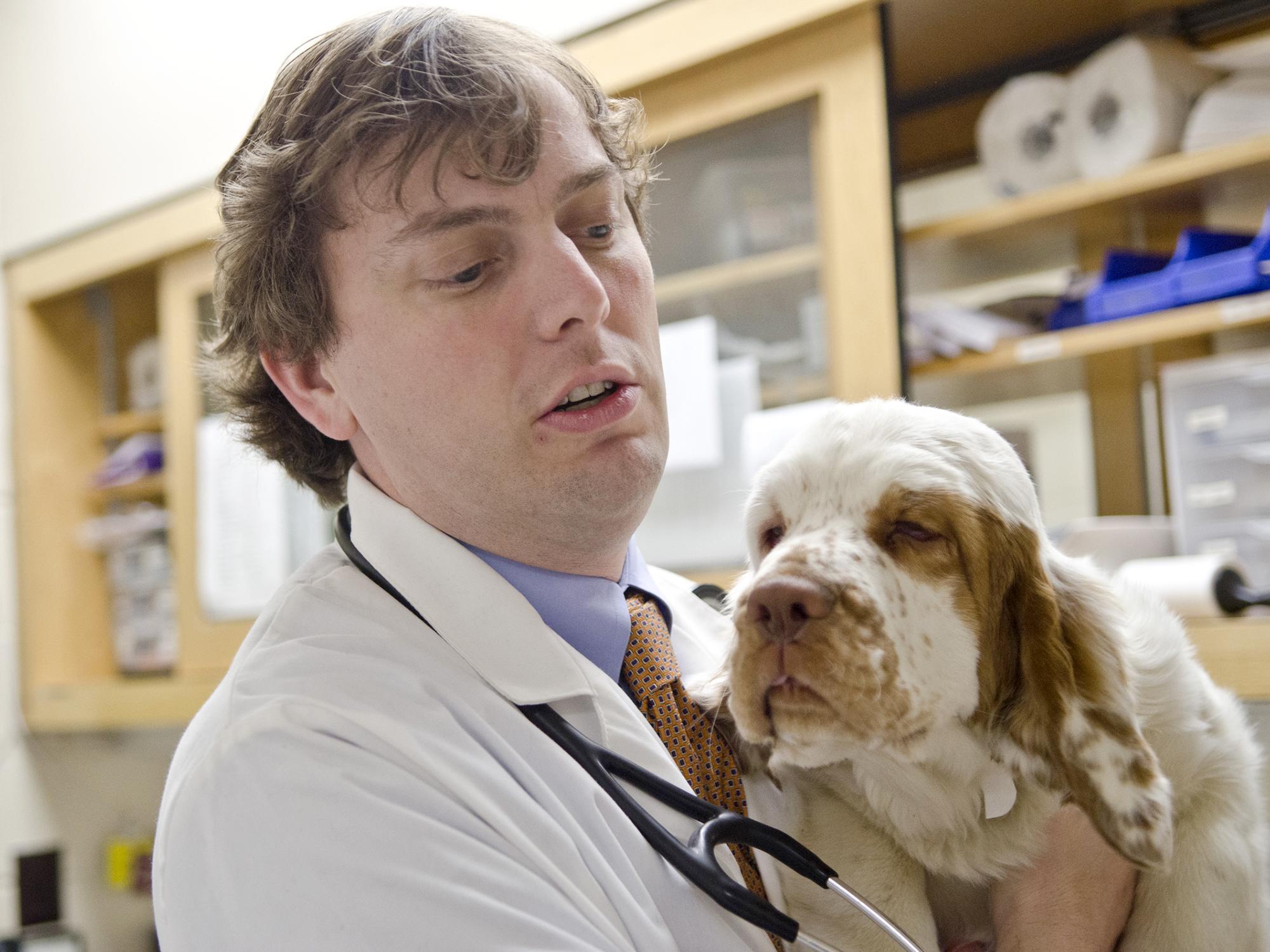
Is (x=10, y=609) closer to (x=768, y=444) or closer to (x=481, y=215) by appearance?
(x=768, y=444)

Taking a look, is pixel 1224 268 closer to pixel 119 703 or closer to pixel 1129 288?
pixel 1129 288

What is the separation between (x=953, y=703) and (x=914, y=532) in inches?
5.3

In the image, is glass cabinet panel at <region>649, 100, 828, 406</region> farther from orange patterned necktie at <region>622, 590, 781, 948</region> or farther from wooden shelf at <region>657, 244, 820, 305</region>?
orange patterned necktie at <region>622, 590, 781, 948</region>

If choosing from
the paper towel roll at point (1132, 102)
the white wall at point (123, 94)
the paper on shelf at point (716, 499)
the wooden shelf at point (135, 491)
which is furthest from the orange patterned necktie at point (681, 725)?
the wooden shelf at point (135, 491)

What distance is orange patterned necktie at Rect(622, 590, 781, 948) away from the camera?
0.97 meters

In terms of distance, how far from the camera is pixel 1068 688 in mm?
874

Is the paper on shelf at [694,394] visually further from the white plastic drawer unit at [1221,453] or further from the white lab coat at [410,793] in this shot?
the white lab coat at [410,793]

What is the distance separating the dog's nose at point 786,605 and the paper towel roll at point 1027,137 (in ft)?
4.33

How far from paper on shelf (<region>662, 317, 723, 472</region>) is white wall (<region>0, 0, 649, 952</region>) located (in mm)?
1209

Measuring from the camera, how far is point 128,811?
352 centimetres

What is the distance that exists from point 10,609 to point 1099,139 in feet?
10.3

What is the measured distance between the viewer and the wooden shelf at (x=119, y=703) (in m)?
2.80

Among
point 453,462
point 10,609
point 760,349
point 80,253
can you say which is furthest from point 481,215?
point 10,609

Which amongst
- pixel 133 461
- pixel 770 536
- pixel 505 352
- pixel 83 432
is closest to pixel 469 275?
pixel 505 352
